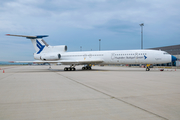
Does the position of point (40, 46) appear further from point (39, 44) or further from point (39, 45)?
point (39, 44)

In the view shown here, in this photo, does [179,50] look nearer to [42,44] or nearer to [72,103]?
[42,44]

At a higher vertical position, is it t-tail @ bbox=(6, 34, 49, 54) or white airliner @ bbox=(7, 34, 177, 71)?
t-tail @ bbox=(6, 34, 49, 54)

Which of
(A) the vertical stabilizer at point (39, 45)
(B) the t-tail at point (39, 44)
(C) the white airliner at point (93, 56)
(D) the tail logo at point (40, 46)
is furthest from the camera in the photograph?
(D) the tail logo at point (40, 46)

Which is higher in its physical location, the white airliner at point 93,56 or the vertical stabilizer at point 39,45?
the vertical stabilizer at point 39,45

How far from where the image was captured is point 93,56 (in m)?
26.6

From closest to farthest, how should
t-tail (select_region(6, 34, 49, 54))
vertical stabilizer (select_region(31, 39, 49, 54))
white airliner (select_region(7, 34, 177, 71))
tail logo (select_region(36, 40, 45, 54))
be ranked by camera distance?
white airliner (select_region(7, 34, 177, 71)) < t-tail (select_region(6, 34, 49, 54)) < vertical stabilizer (select_region(31, 39, 49, 54)) < tail logo (select_region(36, 40, 45, 54))

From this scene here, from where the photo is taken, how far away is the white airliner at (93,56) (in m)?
23.3

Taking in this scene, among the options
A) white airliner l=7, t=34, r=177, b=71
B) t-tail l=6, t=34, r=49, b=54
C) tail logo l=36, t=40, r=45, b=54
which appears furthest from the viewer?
tail logo l=36, t=40, r=45, b=54

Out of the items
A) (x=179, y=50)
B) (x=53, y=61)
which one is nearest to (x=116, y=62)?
(x=53, y=61)

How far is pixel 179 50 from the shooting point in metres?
56.1

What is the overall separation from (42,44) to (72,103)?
82.0ft

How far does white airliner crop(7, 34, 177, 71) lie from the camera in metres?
23.3

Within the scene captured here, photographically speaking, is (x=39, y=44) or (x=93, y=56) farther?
(x=39, y=44)

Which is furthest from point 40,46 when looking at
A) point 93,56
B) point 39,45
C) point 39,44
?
point 93,56
